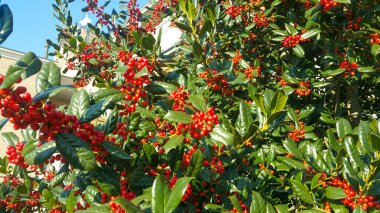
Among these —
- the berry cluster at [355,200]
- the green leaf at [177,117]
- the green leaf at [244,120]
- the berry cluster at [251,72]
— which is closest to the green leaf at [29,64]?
the green leaf at [177,117]

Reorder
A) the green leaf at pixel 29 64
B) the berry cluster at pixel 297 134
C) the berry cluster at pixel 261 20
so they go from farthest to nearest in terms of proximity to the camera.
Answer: the berry cluster at pixel 261 20
the berry cluster at pixel 297 134
the green leaf at pixel 29 64

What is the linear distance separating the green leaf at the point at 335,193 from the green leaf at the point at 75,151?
1.48 m

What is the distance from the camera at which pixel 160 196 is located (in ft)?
4.50

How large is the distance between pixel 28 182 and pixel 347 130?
278 cm

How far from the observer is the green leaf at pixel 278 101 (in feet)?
6.03

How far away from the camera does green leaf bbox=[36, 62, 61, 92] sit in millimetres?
1880

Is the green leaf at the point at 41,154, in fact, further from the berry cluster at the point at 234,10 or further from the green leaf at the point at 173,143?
the berry cluster at the point at 234,10

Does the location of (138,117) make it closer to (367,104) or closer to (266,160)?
(266,160)

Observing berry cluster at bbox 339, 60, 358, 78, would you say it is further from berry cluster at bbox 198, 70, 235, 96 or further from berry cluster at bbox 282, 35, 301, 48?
berry cluster at bbox 198, 70, 235, 96

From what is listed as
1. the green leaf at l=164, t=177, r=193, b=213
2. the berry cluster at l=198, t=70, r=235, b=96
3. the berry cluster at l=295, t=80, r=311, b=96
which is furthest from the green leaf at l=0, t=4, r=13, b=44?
the berry cluster at l=295, t=80, r=311, b=96

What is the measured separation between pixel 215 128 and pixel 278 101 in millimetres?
400

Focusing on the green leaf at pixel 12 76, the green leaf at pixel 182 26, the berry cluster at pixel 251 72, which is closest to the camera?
the green leaf at pixel 12 76

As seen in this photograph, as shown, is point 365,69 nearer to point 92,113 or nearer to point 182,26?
point 182,26

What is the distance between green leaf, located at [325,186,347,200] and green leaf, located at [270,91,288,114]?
0.73 metres
